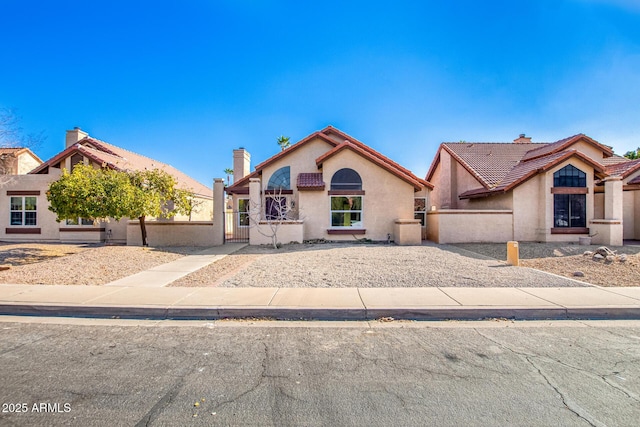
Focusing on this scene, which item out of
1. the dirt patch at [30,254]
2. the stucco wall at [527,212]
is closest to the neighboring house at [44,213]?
the dirt patch at [30,254]

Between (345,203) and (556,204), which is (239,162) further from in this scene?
(556,204)

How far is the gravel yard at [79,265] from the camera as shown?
8.66 m

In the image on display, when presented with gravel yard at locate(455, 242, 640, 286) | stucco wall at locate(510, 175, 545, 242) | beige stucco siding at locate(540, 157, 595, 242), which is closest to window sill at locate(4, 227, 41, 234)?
gravel yard at locate(455, 242, 640, 286)

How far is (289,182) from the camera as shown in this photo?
19641mm

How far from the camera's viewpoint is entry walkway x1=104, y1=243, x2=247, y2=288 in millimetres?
8352

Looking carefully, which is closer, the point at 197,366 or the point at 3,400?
the point at 3,400

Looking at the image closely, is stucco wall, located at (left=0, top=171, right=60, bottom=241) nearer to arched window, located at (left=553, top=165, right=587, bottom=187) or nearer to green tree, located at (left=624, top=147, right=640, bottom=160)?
arched window, located at (left=553, top=165, right=587, bottom=187)

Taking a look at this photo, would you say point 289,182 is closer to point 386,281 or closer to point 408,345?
point 386,281

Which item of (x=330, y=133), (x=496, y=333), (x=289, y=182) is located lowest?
(x=496, y=333)

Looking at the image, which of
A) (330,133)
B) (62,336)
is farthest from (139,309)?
(330,133)

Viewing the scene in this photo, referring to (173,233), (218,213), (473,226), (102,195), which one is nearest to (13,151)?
(173,233)

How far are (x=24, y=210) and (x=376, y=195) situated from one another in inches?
833

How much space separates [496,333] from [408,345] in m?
1.70

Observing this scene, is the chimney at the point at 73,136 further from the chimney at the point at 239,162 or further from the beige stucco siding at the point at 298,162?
the beige stucco siding at the point at 298,162
